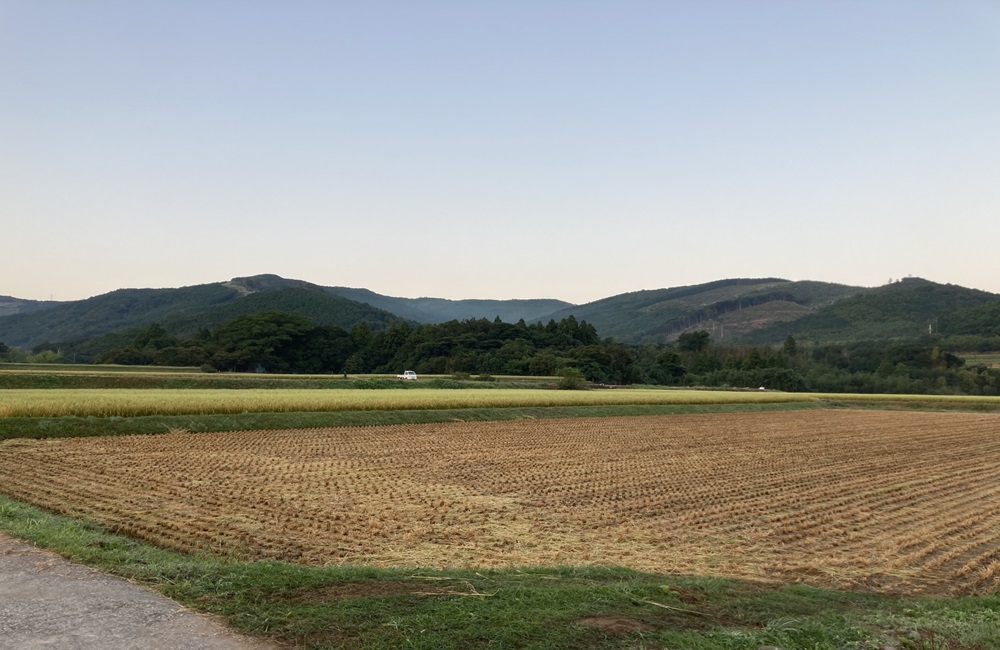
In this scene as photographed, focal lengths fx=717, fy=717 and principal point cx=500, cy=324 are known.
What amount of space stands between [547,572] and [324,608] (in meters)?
3.06

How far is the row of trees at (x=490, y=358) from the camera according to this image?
90.9 meters

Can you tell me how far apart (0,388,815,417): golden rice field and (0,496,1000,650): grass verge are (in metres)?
18.9

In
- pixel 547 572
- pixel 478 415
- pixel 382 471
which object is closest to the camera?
pixel 547 572

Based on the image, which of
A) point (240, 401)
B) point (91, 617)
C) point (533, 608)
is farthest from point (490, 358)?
point (91, 617)

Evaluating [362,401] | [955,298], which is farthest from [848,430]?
[955,298]

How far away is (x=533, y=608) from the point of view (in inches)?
265

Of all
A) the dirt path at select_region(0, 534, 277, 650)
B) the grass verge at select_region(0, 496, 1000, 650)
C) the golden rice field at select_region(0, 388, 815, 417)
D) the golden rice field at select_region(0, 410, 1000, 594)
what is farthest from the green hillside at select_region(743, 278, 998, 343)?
the dirt path at select_region(0, 534, 277, 650)

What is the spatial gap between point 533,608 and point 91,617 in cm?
400

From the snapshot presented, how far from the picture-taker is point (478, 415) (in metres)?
38.0

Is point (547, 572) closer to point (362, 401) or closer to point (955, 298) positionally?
point (362, 401)

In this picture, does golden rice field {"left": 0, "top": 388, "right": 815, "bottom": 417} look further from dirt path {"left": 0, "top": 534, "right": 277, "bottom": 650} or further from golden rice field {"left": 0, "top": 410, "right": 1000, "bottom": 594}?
dirt path {"left": 0, "top": 534, "right": 277, "bottom": 650}

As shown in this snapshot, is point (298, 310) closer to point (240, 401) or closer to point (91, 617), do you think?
point (240, 401)

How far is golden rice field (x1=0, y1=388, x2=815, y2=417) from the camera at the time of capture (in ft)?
83.6

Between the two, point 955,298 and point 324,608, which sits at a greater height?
point 955,298
